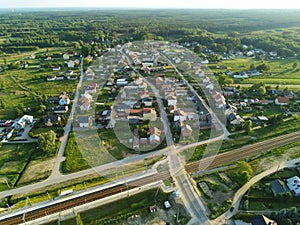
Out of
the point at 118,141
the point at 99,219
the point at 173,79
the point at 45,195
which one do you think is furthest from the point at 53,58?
the point at 99,219

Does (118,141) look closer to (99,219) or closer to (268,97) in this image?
(99,219)

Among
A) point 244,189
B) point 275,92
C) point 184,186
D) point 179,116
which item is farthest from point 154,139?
point 275,92

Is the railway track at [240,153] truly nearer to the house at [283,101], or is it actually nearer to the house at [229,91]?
the house at [283,101]

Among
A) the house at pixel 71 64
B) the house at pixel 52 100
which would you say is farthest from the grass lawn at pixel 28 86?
the house at pixel 52 100

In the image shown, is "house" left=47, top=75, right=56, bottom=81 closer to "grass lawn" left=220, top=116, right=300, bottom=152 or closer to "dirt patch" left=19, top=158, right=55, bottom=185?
"dirt patch" left=19, top=158, right=55, bottom=185

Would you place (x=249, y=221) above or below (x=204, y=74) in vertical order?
below

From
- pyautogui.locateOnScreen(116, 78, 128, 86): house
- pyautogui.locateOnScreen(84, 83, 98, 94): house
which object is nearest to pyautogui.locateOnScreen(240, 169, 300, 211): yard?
pyautogui.locateOnScreen(84, 83, 98, 94): house
